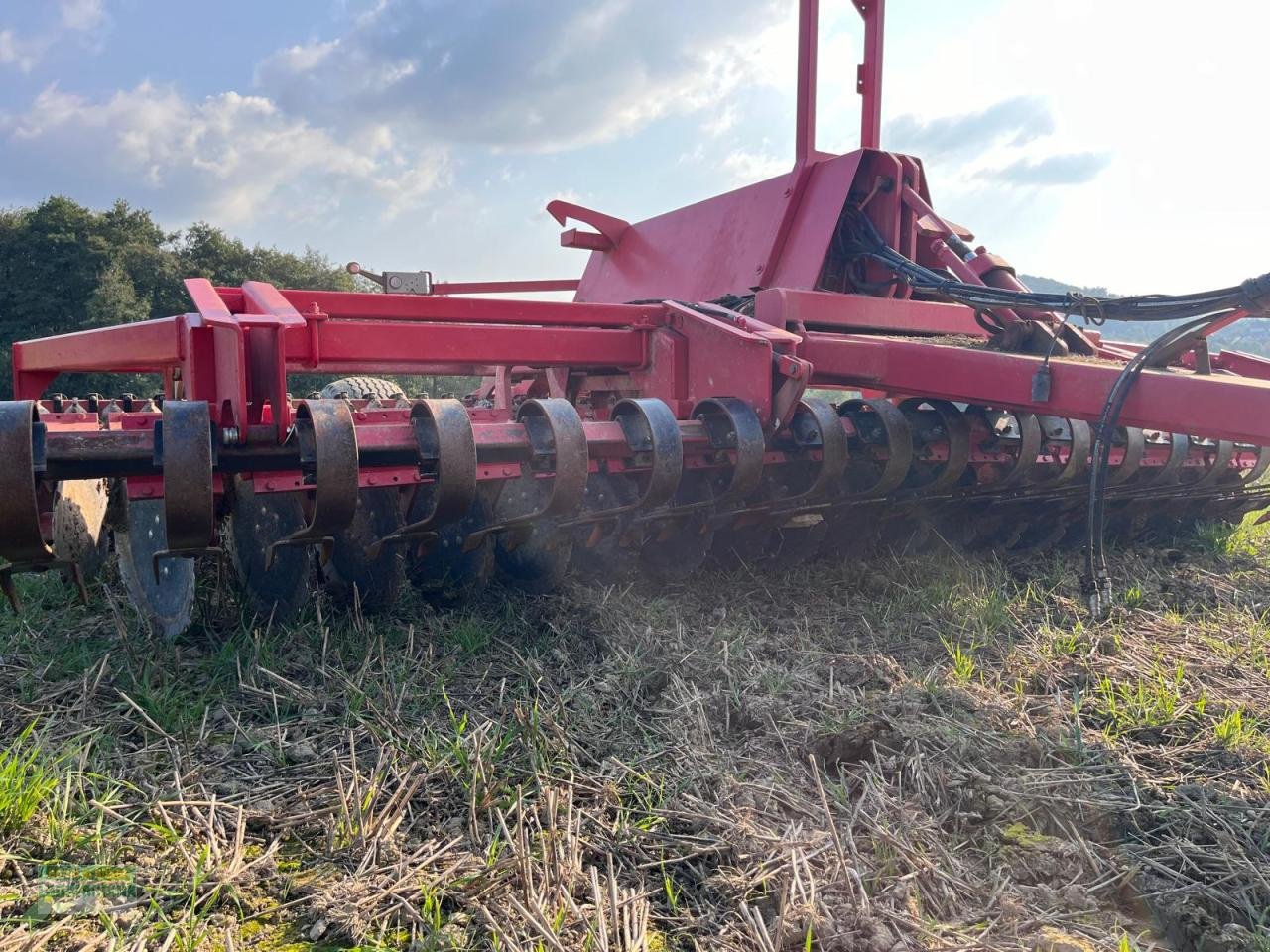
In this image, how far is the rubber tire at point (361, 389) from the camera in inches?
238

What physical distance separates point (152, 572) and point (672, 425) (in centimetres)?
179

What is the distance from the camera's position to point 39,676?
2648 mm

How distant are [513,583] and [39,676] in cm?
140

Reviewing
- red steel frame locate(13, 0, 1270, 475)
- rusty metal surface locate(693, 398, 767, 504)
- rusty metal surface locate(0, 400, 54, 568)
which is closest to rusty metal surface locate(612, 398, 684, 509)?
red steel frame locate(13, 0, 1270, 475)

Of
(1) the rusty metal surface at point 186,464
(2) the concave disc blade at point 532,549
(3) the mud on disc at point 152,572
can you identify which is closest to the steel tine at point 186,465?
(1) the rusty metal surface at point 186,464

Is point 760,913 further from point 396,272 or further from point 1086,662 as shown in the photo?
point 396,272

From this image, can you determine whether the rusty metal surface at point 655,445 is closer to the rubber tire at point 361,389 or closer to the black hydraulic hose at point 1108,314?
the black hydraulic hose at point 1108,314

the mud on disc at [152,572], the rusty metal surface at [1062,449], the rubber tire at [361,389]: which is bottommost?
the mud on disc at [152,572]

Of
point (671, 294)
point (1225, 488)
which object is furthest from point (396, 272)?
point (1225, 488)

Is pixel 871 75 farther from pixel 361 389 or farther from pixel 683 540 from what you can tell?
pixel 361 389

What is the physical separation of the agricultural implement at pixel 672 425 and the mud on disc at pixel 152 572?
0.5 inches

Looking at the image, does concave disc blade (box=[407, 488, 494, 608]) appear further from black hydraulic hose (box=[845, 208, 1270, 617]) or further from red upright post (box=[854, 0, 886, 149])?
red upright post (box=[854, 0, 886, 149])

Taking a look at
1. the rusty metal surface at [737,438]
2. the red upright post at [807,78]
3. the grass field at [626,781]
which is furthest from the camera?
the red upright post at [807,78]

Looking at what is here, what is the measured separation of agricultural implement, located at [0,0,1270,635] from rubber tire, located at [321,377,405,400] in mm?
1414
